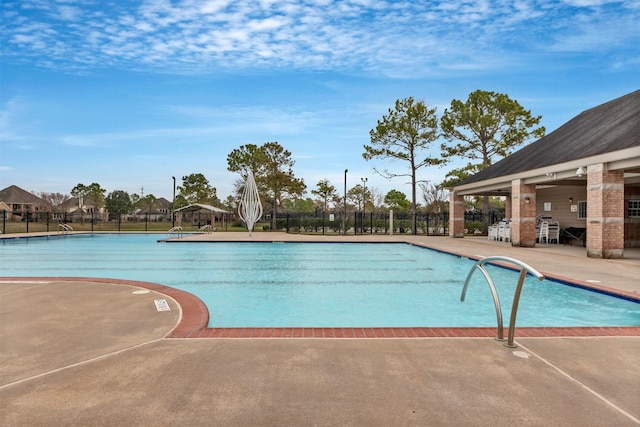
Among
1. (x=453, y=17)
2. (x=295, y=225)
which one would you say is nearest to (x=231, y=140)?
(x=295, y=225)

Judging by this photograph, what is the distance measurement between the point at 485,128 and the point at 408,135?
5894 mm

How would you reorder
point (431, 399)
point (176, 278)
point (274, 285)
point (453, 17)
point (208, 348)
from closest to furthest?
point (431, 399)
point (208, 348)
point (274, 285)
point (176, 278)
point (453, 17)

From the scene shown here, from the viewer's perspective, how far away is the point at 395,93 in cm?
2986

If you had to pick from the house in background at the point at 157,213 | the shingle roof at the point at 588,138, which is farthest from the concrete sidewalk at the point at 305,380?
the house in background at the point at 157,213

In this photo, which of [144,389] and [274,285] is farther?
[274,285]

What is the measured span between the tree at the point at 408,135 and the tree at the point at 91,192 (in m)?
59.7

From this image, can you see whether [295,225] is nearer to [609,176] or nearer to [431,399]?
[609,176]

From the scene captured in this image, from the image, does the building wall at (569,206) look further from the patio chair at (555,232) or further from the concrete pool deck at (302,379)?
the concrete pool deck at (302,379)

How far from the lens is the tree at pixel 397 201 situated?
61.8 metres

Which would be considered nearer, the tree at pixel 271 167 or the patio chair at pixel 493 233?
the patio chair at pixel 493 233

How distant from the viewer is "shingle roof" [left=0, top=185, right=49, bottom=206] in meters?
67.0

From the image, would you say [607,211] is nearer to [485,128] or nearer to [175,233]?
[485,128]

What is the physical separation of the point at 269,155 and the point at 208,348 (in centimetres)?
3803

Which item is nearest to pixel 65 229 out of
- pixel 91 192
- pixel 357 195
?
pixel 357 195
